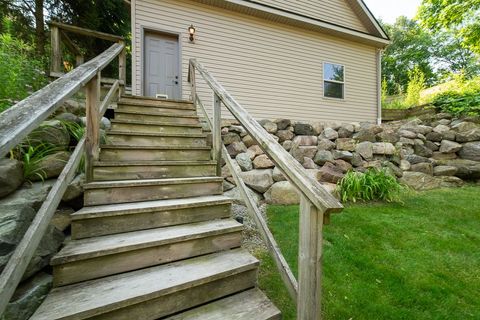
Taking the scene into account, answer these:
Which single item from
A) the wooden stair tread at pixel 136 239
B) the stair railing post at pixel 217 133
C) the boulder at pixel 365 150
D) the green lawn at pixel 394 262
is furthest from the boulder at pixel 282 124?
the wooden stair tread at pixel 136 239

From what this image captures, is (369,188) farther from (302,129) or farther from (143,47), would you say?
(143,47)

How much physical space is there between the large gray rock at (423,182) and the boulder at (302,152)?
2.02 metres

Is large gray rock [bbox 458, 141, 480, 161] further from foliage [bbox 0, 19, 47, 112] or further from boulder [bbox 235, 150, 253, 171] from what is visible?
foliage [bbox 0, 19, 47, 112]

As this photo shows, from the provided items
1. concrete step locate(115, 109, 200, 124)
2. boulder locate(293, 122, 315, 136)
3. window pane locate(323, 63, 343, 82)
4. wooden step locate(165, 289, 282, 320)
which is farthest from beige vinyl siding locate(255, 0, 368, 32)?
wooden step locate(165, 289, 282, 320)

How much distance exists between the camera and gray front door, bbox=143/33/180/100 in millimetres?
5477

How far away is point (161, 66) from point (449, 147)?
7.51m

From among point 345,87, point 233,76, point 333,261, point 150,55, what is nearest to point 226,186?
point 333,261

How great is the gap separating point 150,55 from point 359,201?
5.44m

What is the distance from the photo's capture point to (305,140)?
18.3 ft

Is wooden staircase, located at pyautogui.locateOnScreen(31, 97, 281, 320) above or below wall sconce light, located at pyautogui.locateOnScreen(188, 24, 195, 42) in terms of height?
below

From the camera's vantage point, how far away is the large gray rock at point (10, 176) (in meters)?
1.60

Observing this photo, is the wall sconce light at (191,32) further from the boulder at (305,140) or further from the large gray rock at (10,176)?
the large gray rock at (10,176)

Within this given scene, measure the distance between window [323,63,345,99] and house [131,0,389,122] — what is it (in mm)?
30

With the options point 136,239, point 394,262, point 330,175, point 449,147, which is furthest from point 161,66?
point 449,147
